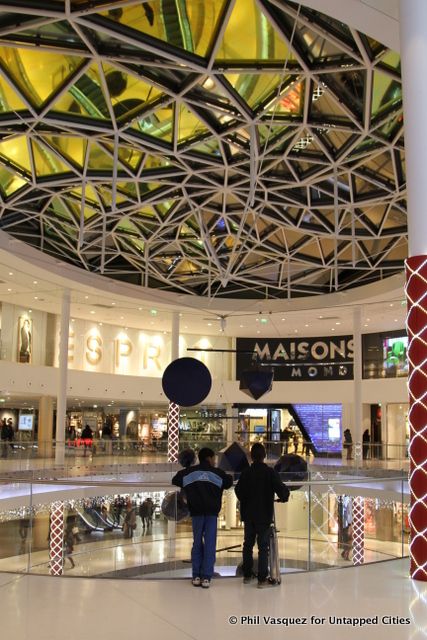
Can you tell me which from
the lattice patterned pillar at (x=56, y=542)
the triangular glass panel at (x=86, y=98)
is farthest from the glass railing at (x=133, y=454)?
the triangular glass panel at (x=86, y=98)

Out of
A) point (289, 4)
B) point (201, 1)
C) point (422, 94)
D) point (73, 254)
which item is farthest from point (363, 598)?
point (73, 254)

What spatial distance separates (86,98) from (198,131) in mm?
4233

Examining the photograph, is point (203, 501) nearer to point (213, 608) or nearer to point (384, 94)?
point (213, 608)

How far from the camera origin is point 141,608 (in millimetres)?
7270

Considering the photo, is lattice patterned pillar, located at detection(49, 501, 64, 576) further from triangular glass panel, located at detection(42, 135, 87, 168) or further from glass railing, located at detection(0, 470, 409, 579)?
triangular glass panel, located at detection(42, 135, 87, 168)

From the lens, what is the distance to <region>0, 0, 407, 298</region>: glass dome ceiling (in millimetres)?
17000

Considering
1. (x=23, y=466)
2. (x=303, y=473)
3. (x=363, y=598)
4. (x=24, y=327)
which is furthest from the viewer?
(x=24, y=327)

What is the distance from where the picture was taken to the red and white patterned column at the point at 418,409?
8.92 metres

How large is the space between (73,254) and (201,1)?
23046 millimetres

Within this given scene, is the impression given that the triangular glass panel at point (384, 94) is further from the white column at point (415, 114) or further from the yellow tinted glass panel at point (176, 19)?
the white column at point (415, 114)

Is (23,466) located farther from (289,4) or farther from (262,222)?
(289,4)

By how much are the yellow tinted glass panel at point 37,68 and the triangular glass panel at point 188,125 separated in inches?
164

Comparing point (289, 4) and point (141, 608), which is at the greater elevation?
point (289, 4)

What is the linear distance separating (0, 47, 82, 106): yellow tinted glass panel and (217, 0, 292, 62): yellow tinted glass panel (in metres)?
4.32
